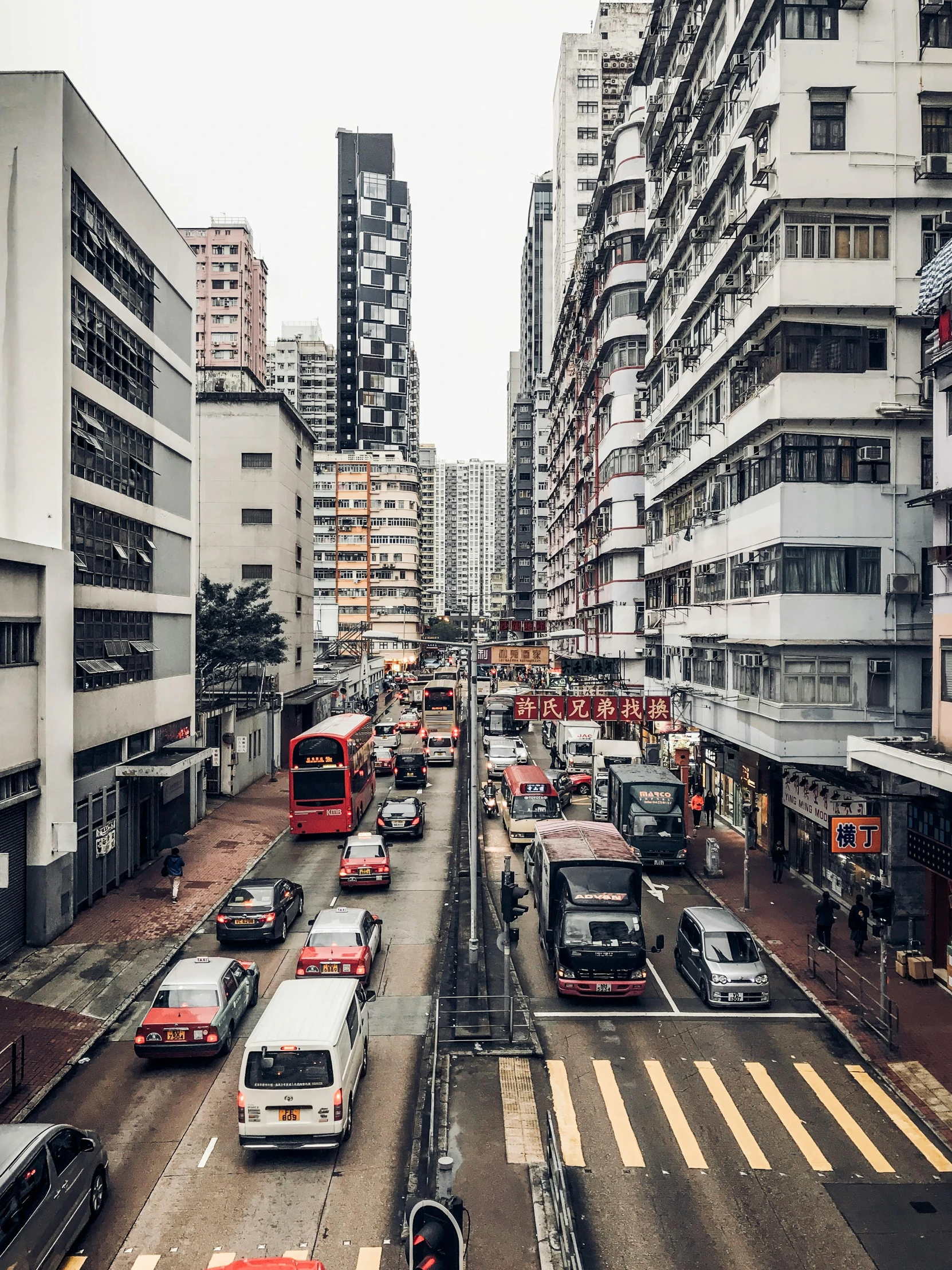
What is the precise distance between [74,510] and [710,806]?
86.7ft

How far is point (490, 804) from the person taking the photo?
42.8 m

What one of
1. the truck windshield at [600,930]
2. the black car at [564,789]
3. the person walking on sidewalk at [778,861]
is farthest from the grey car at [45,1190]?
the black car at [564,789]

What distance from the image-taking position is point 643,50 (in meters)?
45.0

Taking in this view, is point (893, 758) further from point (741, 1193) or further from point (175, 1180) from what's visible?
point (175, 1180)

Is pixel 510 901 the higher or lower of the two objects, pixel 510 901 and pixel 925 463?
the lower

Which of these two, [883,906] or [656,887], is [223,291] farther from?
[883,906]

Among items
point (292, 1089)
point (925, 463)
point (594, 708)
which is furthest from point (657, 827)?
point (292, 1089)

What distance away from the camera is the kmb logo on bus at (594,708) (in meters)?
30.7

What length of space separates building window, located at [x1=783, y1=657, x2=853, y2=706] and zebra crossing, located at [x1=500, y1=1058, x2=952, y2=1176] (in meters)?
11.4

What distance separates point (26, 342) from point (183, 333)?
12786 mm

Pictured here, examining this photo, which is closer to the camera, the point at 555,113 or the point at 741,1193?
the point at 741,1193

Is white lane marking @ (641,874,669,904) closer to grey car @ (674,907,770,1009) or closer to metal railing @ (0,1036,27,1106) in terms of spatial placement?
grey car @ (674,907,770,1009)

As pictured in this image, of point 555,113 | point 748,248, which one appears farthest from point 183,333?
point 555,113

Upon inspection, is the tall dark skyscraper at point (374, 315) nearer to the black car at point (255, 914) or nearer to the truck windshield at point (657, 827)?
the truck windshield at point (657, 827)
